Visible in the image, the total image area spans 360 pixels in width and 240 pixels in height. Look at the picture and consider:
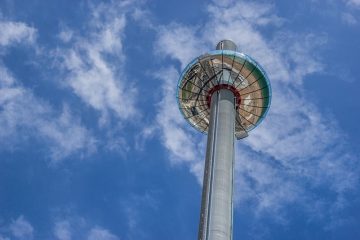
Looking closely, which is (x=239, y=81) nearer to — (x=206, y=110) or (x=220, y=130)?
(x=206, y=110)

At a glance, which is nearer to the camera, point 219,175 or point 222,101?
point 219,175

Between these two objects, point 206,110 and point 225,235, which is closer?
point 225,235

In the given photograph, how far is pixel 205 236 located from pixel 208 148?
10.3 meters

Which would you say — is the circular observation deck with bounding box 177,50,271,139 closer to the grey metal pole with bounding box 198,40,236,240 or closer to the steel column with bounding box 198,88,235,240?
the grey metal pole with bounding box 198,40,236,240

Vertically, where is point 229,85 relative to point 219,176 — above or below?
above

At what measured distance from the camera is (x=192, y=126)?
198 feet

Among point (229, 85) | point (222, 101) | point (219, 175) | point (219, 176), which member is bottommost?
point (219, 176)

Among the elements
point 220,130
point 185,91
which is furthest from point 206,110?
point 220,130

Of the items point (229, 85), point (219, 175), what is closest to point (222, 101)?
point (229, 85)

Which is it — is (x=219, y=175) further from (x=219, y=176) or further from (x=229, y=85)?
(x=229, y=85)

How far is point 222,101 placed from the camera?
1988 inches

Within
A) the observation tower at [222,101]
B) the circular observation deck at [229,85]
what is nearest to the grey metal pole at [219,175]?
the observation tower at [222,101]

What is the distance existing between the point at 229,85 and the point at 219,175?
14906 millimetres

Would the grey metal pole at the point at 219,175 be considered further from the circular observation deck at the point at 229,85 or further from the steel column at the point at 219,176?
the circular observation deck at the point at 229,85
